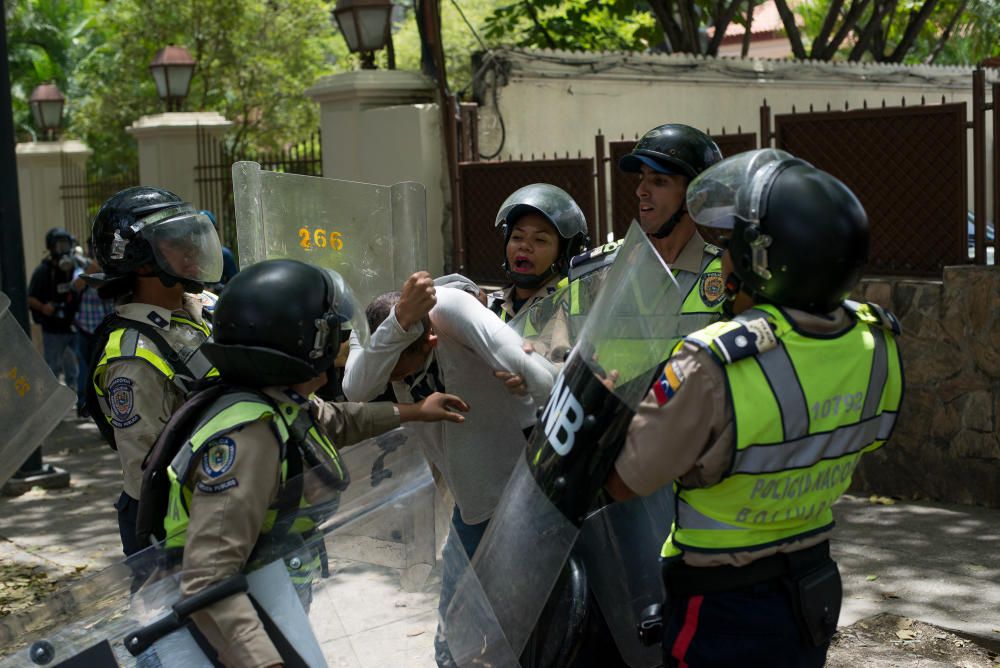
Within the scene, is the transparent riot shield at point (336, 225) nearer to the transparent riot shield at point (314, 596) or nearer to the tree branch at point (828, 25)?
the transparent riot shield at point (314, 596)

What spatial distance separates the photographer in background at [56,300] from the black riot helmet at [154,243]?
7.96 m

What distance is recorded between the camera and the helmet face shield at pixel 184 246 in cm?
358

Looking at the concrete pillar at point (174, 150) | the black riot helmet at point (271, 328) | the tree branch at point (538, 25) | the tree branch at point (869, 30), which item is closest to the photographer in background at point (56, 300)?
the concrete pillar at point (174, 150)

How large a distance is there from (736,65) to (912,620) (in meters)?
8.26

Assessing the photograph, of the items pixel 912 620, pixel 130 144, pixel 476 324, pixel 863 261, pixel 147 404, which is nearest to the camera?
pixel 863 261

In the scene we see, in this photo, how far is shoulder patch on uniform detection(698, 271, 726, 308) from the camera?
329cm

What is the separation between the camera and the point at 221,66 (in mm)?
18984

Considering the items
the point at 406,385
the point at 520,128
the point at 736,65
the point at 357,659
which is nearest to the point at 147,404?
the point at 406,385

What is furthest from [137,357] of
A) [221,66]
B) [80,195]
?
[221,66]

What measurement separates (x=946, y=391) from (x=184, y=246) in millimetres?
4779

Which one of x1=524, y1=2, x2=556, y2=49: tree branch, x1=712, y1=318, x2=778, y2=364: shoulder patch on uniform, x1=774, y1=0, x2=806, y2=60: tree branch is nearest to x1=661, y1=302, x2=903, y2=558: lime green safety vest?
x1=712, y1=318, x2=778, y2=364: shoulder patch on uniform

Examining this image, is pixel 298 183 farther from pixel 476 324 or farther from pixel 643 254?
pixel 643 254

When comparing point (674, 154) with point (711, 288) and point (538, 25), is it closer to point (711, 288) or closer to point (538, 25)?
point (711, 288)

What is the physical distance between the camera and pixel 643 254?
2.50 m
